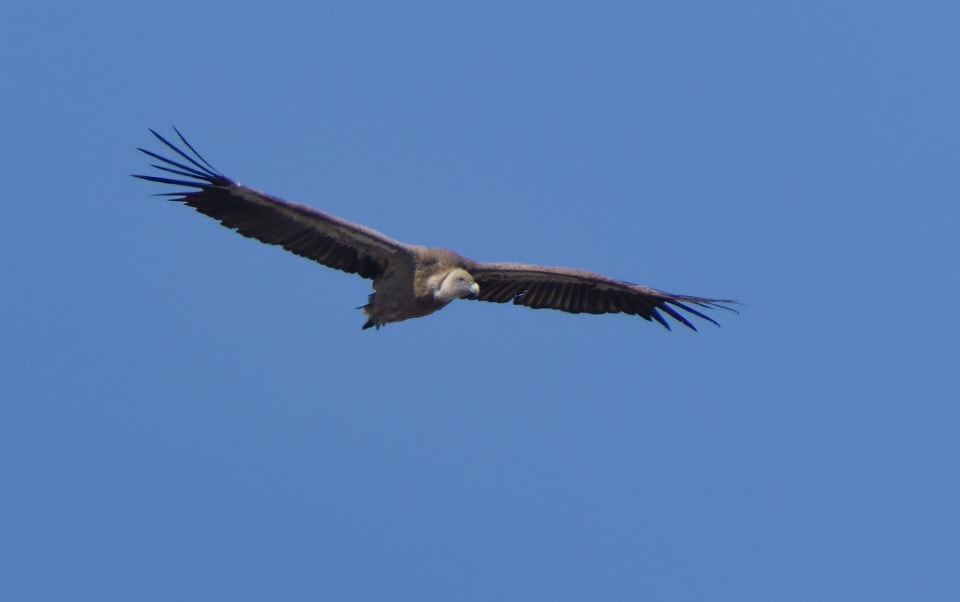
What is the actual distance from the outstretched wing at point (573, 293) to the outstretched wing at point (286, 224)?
5.17 feet

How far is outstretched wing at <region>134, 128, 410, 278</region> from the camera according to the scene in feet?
54.2

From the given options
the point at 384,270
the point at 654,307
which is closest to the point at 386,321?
the point at 384,270

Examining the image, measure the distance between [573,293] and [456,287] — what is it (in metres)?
2.49

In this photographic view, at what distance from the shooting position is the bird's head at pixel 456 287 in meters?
17.3

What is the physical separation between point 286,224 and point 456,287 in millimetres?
2066

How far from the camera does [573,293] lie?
19359 mm

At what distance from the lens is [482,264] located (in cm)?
1825

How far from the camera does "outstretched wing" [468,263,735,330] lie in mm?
18609

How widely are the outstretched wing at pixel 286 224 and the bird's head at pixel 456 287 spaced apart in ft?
1.86

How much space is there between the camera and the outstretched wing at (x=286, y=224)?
1652cm

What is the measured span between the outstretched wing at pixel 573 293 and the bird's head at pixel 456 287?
0.81m

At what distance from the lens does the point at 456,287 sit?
56.9 feet

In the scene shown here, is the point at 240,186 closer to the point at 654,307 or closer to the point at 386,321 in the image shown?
the point at 386,321

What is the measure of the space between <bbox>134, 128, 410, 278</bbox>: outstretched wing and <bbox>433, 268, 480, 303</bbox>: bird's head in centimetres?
57
